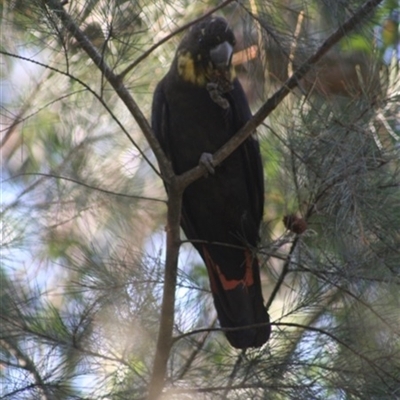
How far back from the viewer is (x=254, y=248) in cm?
257

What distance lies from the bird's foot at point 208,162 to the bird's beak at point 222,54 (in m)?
0.27

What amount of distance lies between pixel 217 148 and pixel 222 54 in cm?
28

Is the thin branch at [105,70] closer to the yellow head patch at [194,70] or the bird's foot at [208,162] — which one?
the bird's foot at [208,162]

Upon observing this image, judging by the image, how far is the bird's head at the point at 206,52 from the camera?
2674mm

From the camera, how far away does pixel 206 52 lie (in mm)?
2715

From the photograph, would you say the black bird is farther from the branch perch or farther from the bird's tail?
the branch perch

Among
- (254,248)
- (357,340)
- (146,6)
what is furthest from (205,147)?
(357,340)

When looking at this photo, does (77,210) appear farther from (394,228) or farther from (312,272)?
(394,228)

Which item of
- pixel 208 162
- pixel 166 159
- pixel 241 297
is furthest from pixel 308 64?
pixel 241 297

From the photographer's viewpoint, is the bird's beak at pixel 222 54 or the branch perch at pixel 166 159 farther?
the bird's beak at pixel 222 54

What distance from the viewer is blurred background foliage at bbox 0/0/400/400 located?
211cm

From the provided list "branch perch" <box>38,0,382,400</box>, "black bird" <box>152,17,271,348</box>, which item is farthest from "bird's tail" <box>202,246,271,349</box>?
"branch perch" <box>38,0,382,400</box>

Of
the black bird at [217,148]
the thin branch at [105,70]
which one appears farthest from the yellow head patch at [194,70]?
Result: the thin branch at [105,70]

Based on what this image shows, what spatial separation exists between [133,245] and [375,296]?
3.10 feet
